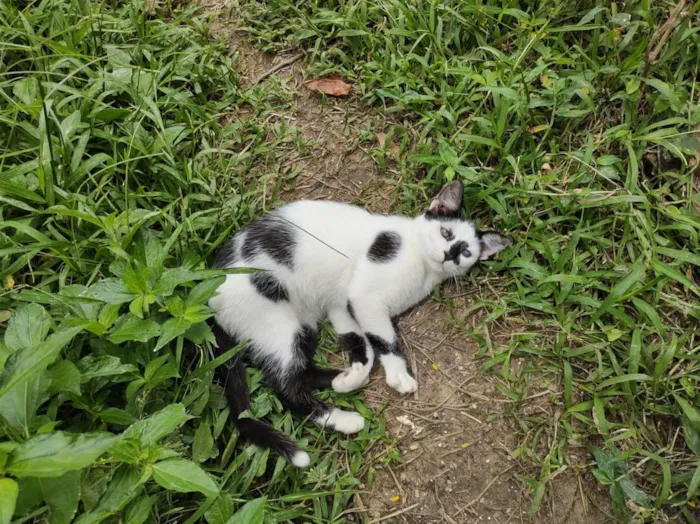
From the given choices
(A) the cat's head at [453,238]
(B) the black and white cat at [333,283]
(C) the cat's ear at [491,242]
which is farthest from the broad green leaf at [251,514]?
(C) the cat's ear at [491,242]

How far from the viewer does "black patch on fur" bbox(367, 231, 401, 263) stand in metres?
2.43

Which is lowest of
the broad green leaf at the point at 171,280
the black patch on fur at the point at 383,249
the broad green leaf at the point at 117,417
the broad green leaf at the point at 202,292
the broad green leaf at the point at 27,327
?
the broad green leaf at the point at 117,417

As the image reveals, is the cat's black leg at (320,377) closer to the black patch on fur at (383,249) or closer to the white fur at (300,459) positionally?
the white fur at (300,459)

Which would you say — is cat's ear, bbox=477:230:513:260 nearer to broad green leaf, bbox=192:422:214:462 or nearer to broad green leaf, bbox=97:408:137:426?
broad green leaf, bbox=192:422:214:462

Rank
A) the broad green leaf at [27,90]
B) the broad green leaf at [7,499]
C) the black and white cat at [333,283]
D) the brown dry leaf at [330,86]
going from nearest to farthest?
the broad green leaf at [7,499]
the black and white cat at [333,283]
the broad green leaf at [27,90]
the brown dry leaf at [330,86]

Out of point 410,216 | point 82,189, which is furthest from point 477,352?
point 82,189

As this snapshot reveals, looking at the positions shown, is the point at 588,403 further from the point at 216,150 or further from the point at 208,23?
the point at 208,23

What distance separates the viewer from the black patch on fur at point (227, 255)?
2352 millimetres

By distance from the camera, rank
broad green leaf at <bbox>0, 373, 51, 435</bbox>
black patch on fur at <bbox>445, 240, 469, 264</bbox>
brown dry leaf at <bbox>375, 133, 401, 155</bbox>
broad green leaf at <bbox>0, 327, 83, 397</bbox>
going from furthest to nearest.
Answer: brown dry leaf at <bbox>375, 133, 401, 155</bbox> → black patch on fur at <bbox>445, 240, 469, 264</bbox> → broad green leaf at <bbox>0, 373, 51, 435</bbox> → broad green leaf at <bbox>0, 327, 83, 397</bbox>

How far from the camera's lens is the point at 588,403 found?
217 cm

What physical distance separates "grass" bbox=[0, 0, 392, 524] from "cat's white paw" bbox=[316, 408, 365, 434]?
0.20ft

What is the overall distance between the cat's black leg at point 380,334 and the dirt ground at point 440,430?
8 cm

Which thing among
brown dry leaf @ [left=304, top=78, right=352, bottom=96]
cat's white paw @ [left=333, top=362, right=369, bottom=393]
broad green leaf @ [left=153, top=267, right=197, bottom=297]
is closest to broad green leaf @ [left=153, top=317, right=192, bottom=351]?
broad green leaf @ [left=153, top=267, right=197, bottom=297]

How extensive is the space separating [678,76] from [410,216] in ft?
4.98
